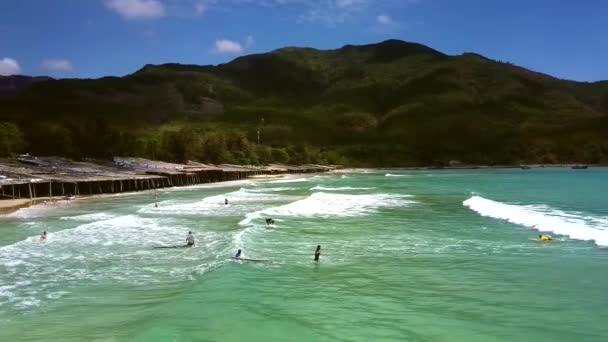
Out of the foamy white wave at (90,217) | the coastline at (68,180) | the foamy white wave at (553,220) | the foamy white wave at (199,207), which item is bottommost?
the foamy white wave at (553,220)

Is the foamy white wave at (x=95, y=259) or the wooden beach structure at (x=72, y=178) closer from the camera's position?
the foamy white wave at (x=95, y=259)

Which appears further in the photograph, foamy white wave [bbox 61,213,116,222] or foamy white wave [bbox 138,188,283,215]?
foamy white wave [bbox 138,188,283,215]

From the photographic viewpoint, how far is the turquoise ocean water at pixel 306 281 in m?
12.9

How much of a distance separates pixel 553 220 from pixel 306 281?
21.3 meters

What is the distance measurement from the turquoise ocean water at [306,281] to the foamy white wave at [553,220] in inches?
8.3

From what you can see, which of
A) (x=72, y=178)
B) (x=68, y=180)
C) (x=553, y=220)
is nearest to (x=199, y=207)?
(x=68, y=180)

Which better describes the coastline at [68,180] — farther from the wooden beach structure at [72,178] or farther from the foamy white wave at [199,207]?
the foamy white wave at [199,207]

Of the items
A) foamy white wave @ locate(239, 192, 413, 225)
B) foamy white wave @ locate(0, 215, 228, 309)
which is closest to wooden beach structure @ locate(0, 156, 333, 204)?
foamy white wave @ locate(0, 215, 228, 309)

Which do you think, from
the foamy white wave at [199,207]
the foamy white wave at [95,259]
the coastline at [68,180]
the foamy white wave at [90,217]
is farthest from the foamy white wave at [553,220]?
the coastline at [68,180]

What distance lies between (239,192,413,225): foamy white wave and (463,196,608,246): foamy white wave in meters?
7.34

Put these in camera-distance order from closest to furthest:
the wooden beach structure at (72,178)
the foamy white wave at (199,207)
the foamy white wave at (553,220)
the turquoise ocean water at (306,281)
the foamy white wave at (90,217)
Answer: the turquoise ocean water at (306,281) < the foamy white wave at (553,220) < the foamy white wave at (90,217) < the foamy white wave at (199,207) < the wooden beach structure at (72,178)

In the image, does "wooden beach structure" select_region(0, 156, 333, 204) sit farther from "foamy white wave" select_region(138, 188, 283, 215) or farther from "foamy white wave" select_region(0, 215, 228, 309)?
"foamy white wave" select_region(0, 215, 228, 309)

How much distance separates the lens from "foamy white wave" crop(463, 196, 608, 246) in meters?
27.5

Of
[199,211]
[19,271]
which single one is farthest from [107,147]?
[19,271]
